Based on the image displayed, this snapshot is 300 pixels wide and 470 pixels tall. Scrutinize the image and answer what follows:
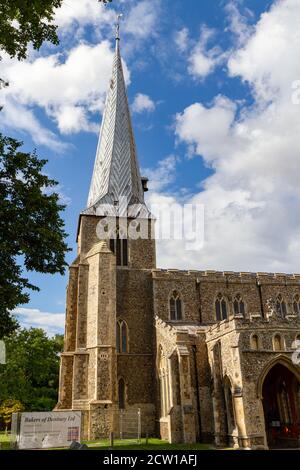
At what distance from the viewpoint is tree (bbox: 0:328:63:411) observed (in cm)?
3441

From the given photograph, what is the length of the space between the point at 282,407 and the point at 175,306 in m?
9.18

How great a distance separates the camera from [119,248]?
94.8 feet

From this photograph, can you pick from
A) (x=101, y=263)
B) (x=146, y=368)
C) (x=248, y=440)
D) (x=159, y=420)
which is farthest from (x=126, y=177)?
(x=248, y=440)

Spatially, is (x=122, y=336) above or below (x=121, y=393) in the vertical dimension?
above

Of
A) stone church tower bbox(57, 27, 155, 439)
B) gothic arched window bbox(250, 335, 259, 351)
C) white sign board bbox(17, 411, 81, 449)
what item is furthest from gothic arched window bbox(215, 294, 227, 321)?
white sign board bbox(17, 411, 81, 449)

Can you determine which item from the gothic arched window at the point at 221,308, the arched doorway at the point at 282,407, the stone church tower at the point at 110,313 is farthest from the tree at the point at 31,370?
the arched doorway at the point at 282,407

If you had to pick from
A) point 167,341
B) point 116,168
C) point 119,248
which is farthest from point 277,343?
point 116,168

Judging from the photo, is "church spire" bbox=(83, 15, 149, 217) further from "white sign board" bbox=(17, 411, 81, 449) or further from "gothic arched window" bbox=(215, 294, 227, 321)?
"white sign board" bbox=(17, 411, 81, 449)

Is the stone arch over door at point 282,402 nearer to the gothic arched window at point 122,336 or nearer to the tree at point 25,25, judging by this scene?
the gothic arched window at point 122,336

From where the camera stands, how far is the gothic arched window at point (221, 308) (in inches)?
1077

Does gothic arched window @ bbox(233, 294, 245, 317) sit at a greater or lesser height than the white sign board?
greater

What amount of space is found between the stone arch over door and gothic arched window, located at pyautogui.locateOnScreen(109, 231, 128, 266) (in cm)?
1242

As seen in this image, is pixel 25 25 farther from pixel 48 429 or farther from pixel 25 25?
pixel 48 429

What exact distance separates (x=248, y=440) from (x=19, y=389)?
2446 centimetres
